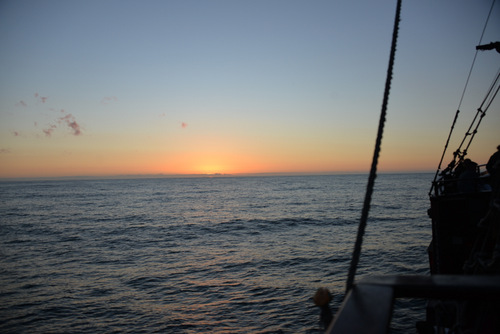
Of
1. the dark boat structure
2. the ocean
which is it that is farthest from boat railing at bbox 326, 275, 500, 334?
the ocean

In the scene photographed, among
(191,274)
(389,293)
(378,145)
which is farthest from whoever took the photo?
(191,274)

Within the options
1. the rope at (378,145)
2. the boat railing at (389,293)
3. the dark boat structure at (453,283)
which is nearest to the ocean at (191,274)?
the dark boat structure at (453,283)

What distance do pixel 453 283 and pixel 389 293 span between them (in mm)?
550

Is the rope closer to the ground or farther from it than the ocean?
farther from it

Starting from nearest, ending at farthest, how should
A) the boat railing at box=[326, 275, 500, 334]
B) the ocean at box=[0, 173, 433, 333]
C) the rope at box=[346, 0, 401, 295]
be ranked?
the boat railing at box=[326, 275, 500, 334], the rope at box=[346, 0, 401, 295], the ocean at box=[0, 173, 433, 333]

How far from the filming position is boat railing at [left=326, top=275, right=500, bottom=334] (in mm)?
2029

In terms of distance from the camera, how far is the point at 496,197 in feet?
18.3

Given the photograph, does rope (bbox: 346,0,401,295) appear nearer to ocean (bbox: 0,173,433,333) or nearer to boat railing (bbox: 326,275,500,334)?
boat railing (bbox: 326,275,500,334)

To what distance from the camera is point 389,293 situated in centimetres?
239

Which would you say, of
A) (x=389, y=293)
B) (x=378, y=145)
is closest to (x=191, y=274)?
(x=378, y=145)

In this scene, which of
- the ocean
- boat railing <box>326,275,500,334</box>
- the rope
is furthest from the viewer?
the ocean

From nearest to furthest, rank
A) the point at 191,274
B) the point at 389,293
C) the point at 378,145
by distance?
the point at 389,293, the point at 378,145, the point at 191,274

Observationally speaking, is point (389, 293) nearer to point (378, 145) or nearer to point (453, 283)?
point (453, 283)

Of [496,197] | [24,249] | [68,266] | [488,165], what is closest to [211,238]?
[68,266]
